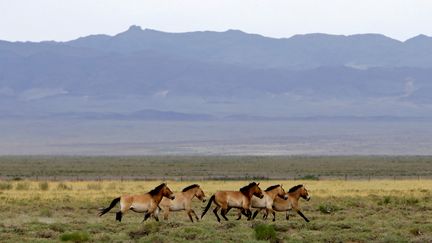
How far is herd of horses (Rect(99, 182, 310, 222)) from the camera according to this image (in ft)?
75.3

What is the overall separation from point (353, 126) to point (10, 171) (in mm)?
120287

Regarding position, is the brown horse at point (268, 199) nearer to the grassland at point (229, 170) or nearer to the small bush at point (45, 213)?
the small bush at point (45, 213)

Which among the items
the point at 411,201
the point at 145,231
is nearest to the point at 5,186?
the point at 411,201

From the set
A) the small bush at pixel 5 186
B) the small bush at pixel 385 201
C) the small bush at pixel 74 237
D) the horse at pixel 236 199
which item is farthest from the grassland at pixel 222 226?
the small bush at pixel 5 186

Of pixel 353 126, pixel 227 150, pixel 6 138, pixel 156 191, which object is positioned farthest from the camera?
pixel 353 126

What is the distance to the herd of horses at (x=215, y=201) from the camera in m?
23.0

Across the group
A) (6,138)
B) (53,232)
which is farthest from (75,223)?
(6,138)

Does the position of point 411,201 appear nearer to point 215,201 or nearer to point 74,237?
point 215,201

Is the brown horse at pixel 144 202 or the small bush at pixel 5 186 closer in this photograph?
the brown horse at pixel 144 202

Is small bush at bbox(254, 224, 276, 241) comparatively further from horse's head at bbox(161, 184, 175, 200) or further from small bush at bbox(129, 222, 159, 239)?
horse's head at bbox(161, 184, 175, 200)

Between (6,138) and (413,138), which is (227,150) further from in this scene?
(6,138)

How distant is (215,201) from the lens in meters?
23.9

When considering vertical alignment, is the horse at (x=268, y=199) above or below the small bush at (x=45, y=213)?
above

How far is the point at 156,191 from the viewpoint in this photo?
23.1 m
